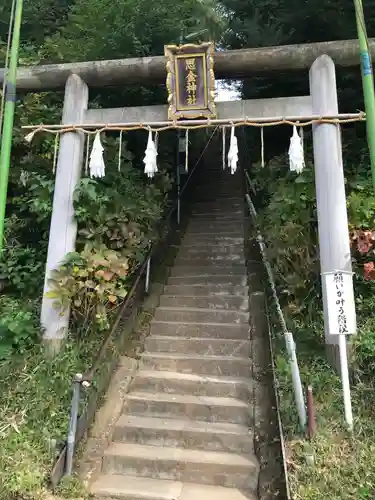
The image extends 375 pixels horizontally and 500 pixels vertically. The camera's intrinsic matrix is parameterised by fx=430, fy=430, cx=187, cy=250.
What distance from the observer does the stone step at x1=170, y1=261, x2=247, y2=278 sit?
8288mm

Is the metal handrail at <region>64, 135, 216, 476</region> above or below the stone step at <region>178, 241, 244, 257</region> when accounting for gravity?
below

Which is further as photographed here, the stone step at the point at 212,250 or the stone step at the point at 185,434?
the stone step at the point at 212,250

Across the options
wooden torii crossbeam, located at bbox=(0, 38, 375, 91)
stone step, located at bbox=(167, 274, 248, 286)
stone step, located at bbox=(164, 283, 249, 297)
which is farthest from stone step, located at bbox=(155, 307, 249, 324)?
wooden torii crossbeam, located at bbox=(0, 38, 375, 91)

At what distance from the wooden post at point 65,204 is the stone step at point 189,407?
1.33 metres

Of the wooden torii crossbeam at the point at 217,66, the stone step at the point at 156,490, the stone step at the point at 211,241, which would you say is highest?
the wooden torii crossbeam at the point at 217,66

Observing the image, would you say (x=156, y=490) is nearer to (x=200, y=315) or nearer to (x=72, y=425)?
(x=72, y=425)

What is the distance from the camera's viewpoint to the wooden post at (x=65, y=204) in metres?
5.93

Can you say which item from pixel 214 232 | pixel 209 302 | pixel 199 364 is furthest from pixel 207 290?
pixel 214 232

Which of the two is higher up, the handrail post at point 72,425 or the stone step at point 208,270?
the stone step at point 208,270

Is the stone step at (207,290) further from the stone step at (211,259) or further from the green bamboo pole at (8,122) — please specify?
the green bamboo pole at (8,122)

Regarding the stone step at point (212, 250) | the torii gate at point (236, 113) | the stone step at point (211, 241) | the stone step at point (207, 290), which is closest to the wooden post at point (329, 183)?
the torii gate at point (236, 113)

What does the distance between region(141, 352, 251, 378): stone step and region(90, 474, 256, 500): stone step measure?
5.43ft

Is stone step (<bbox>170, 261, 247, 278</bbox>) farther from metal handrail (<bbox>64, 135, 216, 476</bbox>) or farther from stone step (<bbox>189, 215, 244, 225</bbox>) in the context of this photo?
stone step (<bbox>189, 215, 244, 225</bbox>)

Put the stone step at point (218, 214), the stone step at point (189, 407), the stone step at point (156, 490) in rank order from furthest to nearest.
A: the stone step at point (218, 214) < the stone step at point (189, 407) < the stone step at point (156, 490)
